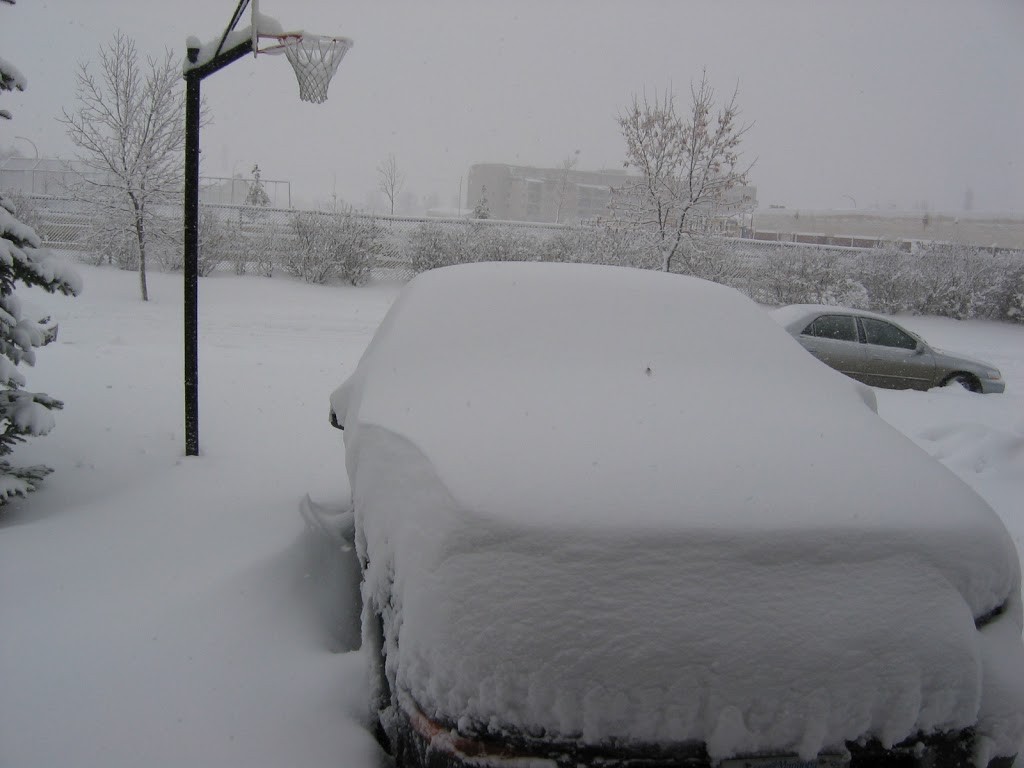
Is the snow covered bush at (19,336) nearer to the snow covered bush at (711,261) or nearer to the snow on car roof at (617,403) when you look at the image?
the snow on car roof at (617,403)

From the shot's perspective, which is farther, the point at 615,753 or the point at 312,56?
the point at 312,56

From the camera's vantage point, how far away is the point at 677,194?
12586 millimetres

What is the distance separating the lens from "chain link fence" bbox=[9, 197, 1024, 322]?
17375 mm

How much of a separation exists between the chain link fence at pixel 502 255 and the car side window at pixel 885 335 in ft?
22.5

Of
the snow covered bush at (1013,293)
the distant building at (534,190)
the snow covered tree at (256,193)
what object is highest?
the distant building at (534,190)

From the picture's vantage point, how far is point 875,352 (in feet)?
32.2

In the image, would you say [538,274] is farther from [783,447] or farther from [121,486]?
[121,486]

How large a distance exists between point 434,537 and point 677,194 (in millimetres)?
11870

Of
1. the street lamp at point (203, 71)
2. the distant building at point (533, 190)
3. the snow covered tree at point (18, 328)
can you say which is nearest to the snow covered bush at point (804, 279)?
the street lamp at point (203, 71)

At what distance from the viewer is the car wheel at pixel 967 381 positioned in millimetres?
10188

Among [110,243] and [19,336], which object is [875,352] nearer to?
[19,336]

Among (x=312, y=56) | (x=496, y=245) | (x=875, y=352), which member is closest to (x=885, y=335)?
(x=875, y=352)

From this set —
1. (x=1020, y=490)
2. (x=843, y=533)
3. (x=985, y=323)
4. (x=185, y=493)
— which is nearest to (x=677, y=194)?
(x=1020, y=490)

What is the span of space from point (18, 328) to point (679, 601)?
421 centimetres
